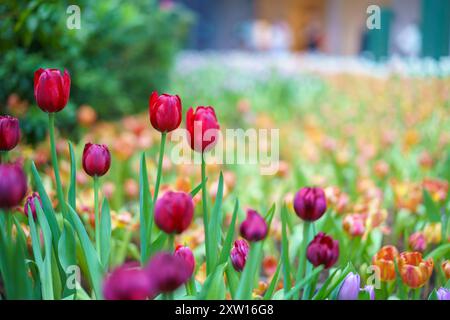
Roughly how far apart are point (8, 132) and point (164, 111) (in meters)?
0.24

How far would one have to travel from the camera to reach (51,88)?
2.89ft

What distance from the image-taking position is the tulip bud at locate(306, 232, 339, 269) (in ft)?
2.83

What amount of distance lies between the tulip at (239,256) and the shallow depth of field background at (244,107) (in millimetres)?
481

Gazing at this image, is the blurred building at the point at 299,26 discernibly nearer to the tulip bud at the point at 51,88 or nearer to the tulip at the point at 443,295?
the tulip at the point at 443,295

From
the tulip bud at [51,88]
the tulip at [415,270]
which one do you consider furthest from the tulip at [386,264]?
the tulip bud at [51,88]

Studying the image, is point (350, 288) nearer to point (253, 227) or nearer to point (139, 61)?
point (253, 227)

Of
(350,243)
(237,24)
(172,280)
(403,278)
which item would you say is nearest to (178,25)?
(350,243)

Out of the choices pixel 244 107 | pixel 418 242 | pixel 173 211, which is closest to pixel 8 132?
pixel 173 211

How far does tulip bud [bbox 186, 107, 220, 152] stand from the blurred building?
14.5 feet

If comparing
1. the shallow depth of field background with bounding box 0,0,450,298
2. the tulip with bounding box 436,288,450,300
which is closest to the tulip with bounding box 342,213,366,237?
the shallow depth of field background with bounding box 0,0,450,298

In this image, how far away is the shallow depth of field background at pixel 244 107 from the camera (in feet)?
6.18

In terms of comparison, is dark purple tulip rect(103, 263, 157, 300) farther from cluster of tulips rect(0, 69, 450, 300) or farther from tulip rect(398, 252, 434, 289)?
tulip rect(398, 252, 434, 289)
